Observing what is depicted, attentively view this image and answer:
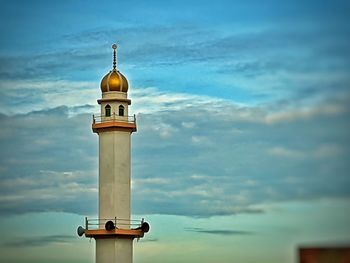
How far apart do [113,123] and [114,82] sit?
112cm

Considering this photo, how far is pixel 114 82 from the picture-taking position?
27562mm

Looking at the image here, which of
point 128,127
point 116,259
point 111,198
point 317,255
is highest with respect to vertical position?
point 128,127

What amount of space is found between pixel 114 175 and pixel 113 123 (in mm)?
1368

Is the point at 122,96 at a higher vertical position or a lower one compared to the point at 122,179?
higher

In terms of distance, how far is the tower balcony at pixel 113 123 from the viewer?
27344 mm

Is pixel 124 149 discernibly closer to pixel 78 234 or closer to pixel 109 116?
pixel 109 116

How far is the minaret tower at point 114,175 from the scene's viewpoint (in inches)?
1053

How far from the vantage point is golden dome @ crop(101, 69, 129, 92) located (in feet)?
90.5

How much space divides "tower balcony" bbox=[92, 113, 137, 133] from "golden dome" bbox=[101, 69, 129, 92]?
72cm

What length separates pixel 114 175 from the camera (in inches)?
1077

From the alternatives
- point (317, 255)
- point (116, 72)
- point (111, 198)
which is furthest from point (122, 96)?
point (317, 255)

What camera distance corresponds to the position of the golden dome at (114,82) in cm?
2759

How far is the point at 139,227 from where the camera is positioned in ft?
88.0

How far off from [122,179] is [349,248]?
18.9 m
